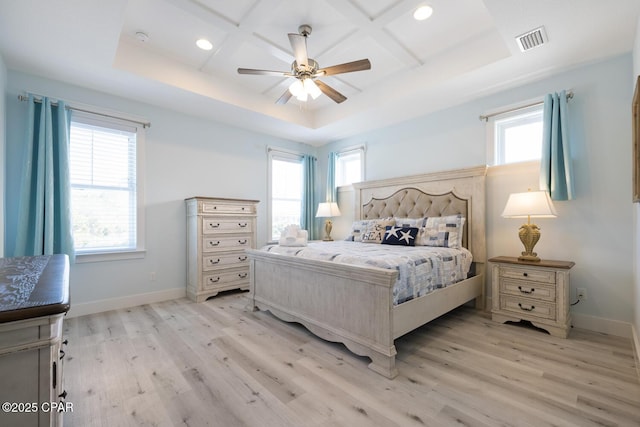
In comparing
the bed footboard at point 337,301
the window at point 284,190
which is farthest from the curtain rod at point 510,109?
the window at point 284,190

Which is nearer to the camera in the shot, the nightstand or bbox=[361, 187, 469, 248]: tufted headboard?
the nightstand

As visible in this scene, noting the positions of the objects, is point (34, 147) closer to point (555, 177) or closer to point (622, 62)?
point (555, 177)

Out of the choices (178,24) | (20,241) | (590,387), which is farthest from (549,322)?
(20,241)

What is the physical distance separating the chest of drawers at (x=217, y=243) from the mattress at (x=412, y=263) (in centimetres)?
113

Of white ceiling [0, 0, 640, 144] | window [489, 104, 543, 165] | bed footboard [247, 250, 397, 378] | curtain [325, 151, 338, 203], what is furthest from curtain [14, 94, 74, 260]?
window [489, 104, 543, 165]

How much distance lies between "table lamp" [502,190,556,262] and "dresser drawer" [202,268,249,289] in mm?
3401

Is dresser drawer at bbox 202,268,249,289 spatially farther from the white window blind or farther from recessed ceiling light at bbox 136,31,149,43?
recessed ceiling light at bbox 136,31,149,43

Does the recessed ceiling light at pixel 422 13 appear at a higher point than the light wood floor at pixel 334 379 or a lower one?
higher

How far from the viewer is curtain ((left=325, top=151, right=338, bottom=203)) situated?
5.28m

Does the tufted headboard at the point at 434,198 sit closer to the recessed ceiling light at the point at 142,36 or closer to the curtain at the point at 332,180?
the curtain at the point at 332,180

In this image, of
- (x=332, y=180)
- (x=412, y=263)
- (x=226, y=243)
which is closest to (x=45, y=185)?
(x=226, y=243)

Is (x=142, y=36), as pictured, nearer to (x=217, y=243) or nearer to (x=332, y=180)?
(x=217, y=243)

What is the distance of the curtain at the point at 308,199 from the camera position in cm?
541

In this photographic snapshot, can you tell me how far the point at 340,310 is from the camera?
2303 mm
